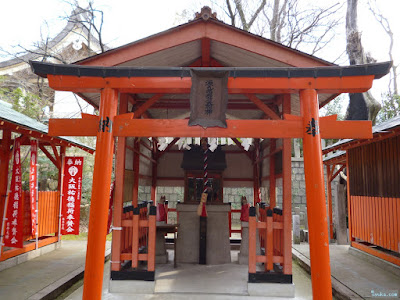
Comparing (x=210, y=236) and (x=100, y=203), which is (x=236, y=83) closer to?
(x=100, y=203)

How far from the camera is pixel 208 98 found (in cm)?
477

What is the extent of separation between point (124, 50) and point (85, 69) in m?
0.75

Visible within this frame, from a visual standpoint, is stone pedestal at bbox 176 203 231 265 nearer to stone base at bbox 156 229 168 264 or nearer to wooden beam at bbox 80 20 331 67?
stone base at bbox 156 229 168 264

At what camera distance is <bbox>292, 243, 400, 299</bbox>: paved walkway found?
580 centimetres

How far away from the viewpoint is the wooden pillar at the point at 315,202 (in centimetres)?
429

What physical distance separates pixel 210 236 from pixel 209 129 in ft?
12.6

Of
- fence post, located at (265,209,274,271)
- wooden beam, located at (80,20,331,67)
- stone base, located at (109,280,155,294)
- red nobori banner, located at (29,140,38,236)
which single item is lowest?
stone base, located at (109,280,155,294)

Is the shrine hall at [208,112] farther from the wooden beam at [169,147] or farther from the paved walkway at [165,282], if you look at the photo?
the wooden beam at [169,147]

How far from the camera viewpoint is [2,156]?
7.35m

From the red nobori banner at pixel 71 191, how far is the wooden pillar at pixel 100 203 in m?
5.83

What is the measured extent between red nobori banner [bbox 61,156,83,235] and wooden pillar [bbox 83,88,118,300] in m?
5.83

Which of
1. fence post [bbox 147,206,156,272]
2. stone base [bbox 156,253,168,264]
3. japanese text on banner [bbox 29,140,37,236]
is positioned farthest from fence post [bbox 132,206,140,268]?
japanese text on banner [bbox 29,140,37,236]

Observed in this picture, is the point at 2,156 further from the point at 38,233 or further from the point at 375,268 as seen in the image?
the point at 375,268

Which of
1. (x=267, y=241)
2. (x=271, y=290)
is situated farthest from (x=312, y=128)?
(x=271, y=290)
